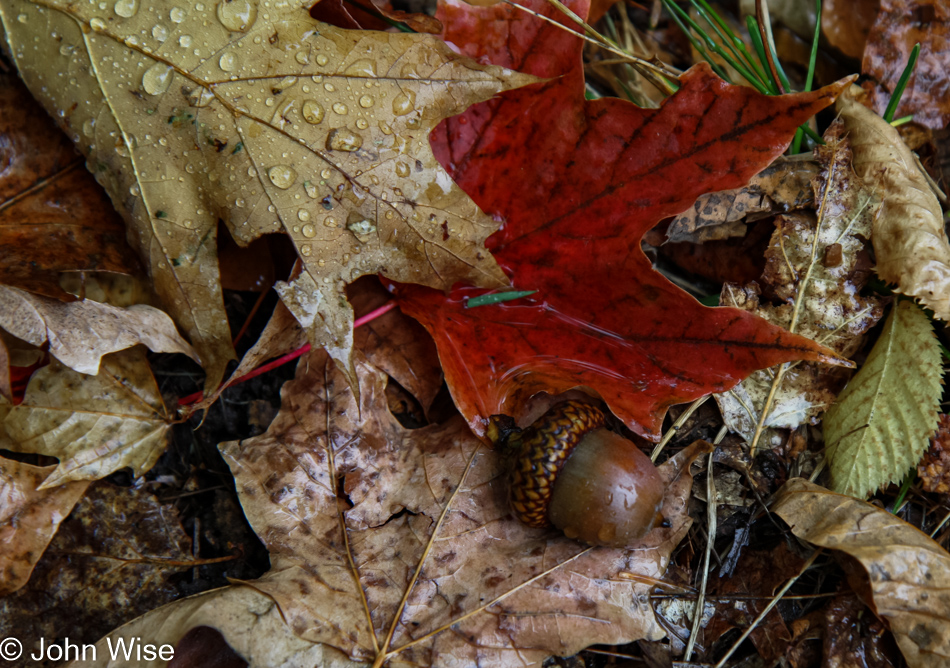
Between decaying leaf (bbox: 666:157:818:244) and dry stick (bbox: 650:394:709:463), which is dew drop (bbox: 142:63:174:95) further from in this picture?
dry stick (bbox: 650:394:709:463)

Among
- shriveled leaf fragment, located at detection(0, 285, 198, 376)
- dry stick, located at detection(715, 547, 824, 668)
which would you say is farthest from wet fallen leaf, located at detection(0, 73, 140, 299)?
dry stick, located at detection(715, 547, 824, 668)

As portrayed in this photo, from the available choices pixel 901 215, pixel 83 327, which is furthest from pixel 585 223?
pixel 83 327

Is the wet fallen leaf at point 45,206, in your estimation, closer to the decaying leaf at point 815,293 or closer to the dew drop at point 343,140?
the dew drop at point 343,140

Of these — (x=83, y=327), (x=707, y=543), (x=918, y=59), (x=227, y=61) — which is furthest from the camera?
(x=918, y=59)

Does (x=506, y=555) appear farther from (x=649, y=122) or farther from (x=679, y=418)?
(x=649, y=122)

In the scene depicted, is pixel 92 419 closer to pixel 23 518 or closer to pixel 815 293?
pixel 23 518

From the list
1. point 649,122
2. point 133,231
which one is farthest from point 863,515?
point 133,231
